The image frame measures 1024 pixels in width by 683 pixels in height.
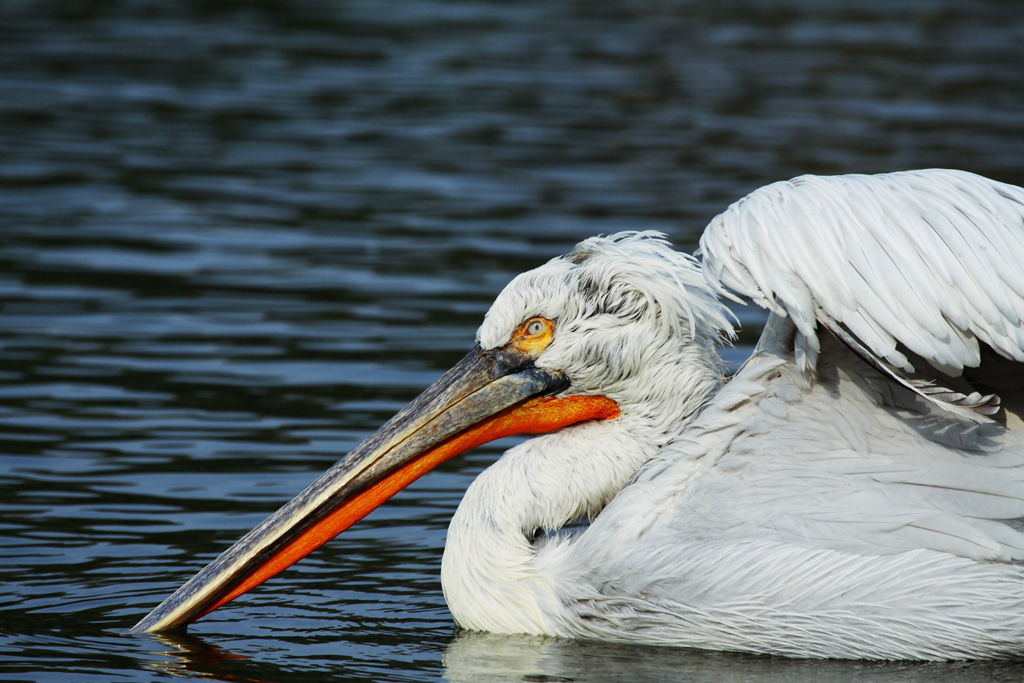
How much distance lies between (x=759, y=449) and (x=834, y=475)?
20cm

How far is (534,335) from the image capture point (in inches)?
191

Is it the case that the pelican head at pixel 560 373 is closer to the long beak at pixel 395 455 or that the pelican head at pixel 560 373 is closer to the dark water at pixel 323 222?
the long beak at pixel 395 455

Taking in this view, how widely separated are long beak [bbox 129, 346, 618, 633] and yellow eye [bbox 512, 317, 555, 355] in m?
0.03

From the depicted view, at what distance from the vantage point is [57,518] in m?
5.42

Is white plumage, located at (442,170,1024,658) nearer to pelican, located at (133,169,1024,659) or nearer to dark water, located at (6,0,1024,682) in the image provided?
pelican, located at (133,169,1024,659)

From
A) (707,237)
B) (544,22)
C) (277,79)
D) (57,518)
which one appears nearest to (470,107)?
(277,79)

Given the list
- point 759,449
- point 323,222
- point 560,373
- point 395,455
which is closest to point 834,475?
point 759,449

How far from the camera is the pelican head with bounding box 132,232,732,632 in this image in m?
4.71

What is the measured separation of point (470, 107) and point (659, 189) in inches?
139

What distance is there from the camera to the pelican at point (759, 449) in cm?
397

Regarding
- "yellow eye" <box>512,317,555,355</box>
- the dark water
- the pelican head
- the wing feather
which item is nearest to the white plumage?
the wing feather

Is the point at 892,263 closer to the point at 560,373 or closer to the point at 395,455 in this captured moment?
the point at 560,373

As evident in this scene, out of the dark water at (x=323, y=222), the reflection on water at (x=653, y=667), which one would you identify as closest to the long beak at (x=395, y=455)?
the dark water at (x=323, y=222)

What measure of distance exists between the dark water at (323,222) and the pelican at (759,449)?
141 mm
